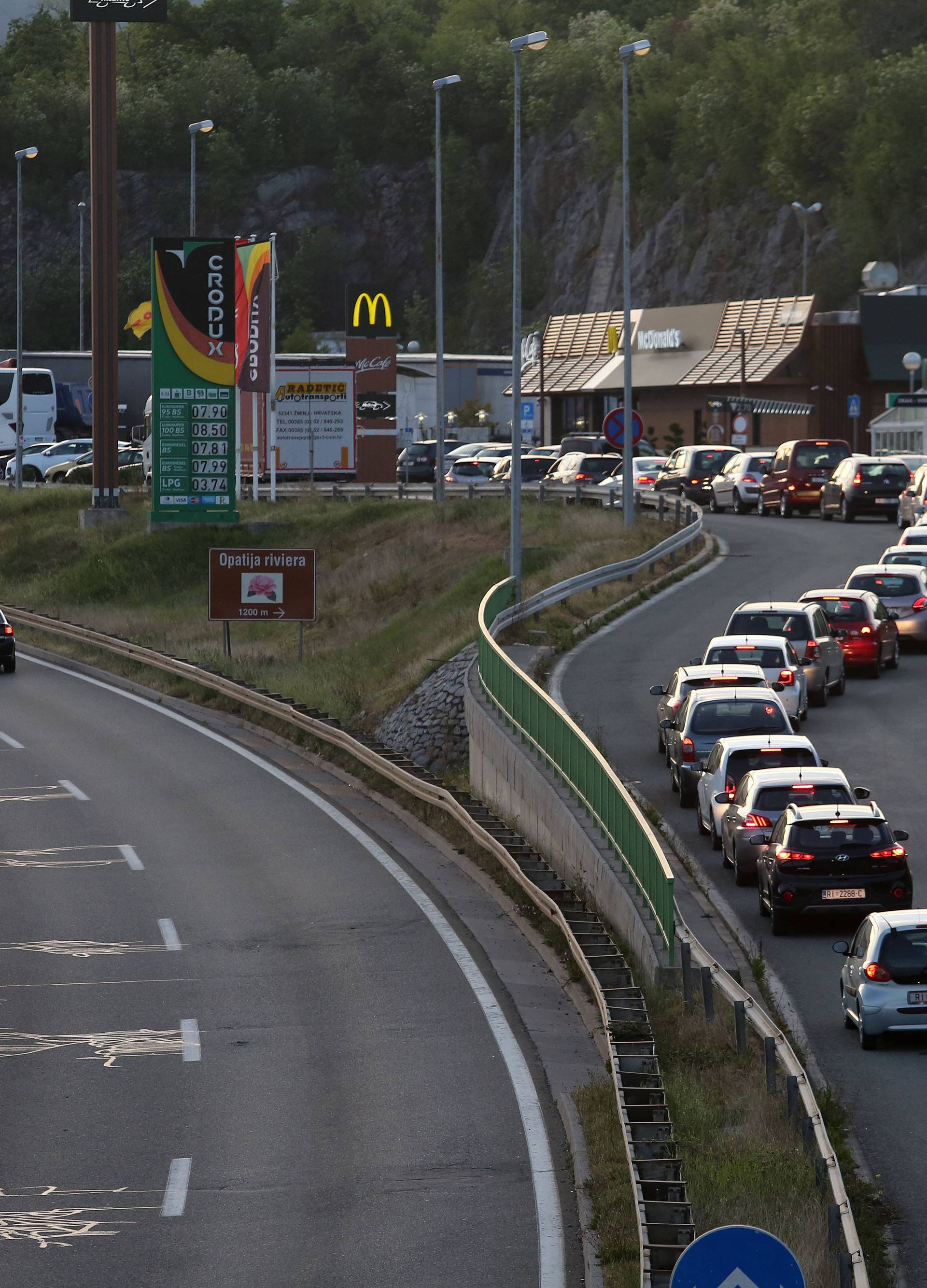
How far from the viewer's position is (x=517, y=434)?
37.2 m

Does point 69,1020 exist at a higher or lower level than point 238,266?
lower

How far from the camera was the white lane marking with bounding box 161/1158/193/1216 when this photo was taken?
12.5 meters

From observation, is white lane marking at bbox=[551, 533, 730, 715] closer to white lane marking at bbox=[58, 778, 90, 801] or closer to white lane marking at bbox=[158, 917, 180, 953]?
white lane marking at bbox=[58, 778, 90, 801]

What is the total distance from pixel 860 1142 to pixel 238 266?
45.2 metres

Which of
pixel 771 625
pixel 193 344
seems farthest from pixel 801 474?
pixel 771 625

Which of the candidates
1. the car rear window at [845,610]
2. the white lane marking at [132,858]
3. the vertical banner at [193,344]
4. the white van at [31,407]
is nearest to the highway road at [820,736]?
the car rear window at [845,610]

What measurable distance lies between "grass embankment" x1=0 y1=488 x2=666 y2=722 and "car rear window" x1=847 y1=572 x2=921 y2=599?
20.8ft

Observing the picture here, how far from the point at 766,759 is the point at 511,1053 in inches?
332

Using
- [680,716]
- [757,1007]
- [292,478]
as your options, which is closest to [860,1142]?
[757,1007]

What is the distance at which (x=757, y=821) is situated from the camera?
22.0 metres

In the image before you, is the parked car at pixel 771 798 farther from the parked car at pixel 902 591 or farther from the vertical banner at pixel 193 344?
the vertical banner at pixel 193 344

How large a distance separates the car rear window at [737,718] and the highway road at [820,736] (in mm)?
1100

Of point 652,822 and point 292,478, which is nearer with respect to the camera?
point 652,822

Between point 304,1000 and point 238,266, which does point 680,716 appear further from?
point 238,266
